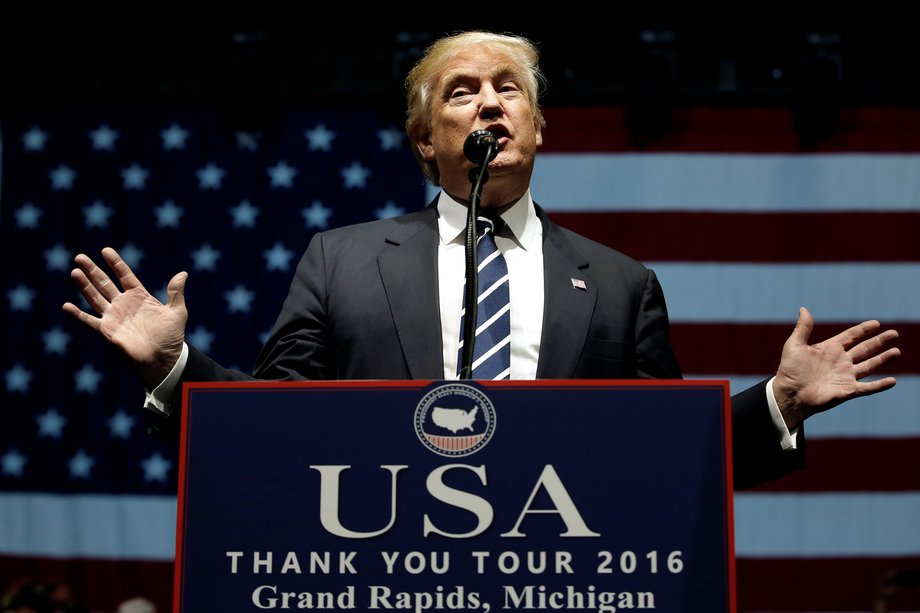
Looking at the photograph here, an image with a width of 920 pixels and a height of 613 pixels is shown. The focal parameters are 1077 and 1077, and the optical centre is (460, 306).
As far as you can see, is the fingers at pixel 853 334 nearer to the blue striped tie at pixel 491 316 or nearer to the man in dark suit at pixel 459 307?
the man in dark suit at pixel 459 307

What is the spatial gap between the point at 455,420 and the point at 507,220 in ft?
2.05

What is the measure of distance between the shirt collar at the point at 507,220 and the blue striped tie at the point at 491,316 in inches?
2.0

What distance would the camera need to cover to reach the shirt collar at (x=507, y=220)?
175cm

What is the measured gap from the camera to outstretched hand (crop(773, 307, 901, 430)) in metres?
1.44

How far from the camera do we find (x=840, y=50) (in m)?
4.71

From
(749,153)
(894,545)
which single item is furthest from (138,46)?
(894,545)

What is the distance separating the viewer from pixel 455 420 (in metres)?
1.21

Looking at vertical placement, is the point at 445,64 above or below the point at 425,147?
above

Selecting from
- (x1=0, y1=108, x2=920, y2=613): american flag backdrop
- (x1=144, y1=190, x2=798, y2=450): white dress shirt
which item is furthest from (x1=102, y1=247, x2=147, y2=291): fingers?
(x1=0, y1=108, x2=920, y2=613): american flag backdrop

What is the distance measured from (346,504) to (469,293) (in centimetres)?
29

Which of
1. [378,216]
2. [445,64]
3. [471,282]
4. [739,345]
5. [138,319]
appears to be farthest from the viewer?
[378,216]

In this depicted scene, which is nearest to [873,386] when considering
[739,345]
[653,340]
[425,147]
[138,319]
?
[653,340]

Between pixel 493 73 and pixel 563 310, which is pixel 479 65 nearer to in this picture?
pixel 493 73

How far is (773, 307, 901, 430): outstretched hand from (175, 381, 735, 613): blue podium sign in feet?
0.89
